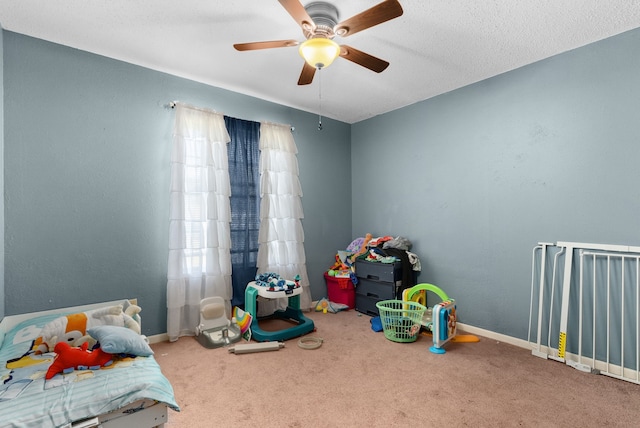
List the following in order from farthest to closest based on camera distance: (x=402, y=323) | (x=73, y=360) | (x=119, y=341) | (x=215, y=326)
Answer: (x=215, y=326)
(x=402, y=323)
(x=119, y=341)
(x=73, y=360)

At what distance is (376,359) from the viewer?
2635 mm

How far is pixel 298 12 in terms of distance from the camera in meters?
1.78

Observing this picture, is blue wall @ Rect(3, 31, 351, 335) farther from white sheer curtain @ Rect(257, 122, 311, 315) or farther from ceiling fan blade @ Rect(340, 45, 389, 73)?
ceiling fan blade @ Rect(340, 45, 389, 73)

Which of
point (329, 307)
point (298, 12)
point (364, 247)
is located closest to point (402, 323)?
point (329, 307)

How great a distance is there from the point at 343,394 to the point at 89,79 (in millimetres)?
3212

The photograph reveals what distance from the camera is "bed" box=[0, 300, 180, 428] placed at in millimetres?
1322

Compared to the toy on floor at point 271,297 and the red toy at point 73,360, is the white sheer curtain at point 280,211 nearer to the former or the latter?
the toy on floor at point 271,297

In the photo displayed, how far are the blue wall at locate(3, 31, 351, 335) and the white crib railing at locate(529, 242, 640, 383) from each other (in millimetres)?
3468

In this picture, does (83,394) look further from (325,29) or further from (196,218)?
(325,29)

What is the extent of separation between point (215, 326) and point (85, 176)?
177 cm

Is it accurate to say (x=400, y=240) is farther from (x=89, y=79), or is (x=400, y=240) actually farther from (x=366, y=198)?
(x=89, y=79)

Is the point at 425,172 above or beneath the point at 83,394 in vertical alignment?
above

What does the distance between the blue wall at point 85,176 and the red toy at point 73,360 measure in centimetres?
116

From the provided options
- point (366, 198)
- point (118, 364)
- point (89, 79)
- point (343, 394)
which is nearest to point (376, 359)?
point (343, 394)
